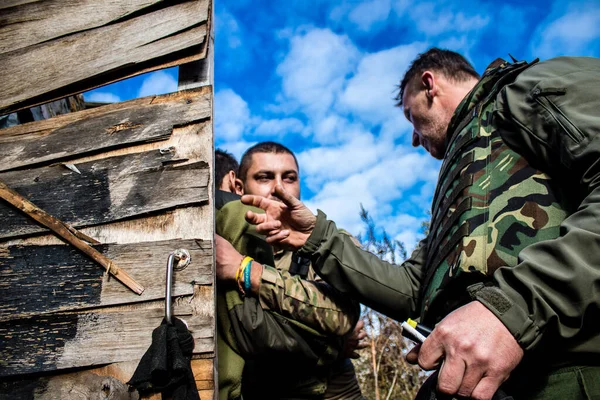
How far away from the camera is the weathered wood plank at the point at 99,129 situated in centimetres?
173

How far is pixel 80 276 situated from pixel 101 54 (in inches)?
37.8

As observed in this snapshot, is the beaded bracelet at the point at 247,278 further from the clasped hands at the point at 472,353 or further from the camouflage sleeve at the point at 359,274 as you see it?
the clasped hands at the point at 472,353

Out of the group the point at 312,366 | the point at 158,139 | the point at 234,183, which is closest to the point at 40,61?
the point at 158,139

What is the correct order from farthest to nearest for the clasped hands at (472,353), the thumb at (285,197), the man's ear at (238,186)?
1. the man's ear at (238,186)
2. the thumb at (285,197)
3. the clasped hands at (472,353)

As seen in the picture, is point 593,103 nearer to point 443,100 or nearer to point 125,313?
point 443,100

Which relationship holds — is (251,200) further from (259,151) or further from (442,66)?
(259,151)

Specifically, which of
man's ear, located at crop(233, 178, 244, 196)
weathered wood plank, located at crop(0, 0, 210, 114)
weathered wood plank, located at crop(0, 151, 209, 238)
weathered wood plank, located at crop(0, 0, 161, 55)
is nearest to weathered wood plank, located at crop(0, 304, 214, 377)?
weathered wood plank, located at crop(0, 151, 209, 238)

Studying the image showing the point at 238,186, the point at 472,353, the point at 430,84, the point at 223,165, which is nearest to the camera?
the point at 472,353

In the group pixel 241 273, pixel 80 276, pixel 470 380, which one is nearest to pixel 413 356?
pixel 470 380

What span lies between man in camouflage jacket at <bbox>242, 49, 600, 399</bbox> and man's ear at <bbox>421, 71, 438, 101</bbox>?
59cm

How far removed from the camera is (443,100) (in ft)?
8.85

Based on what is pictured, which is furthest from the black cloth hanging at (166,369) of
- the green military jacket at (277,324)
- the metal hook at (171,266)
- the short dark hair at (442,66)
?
the short dark hair at (442,66)

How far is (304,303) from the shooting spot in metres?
2.14

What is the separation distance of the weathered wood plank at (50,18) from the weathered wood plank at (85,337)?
4.07 ft
